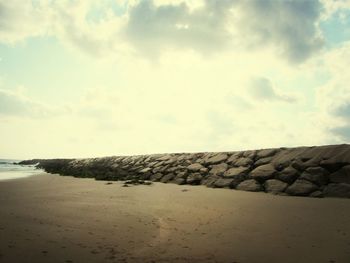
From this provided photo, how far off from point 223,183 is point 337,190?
120 inches

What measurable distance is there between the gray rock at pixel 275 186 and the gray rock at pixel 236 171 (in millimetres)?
1050

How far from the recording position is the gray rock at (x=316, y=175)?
6.90 m

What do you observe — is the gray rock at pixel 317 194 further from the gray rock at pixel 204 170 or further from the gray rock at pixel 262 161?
the gray rock at pixel 204 170

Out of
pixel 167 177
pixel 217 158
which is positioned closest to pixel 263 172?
pixel 217 158

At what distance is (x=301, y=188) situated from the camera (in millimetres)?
6926

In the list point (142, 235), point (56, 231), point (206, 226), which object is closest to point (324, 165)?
point (206, 226)

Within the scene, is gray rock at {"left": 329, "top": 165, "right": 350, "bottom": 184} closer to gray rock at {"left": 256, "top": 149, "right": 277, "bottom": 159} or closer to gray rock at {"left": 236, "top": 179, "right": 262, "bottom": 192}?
gray rock at {"left": 236, "top": 179, "right": 262, "bottom": 192}

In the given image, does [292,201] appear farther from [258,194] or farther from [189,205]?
[189,205]

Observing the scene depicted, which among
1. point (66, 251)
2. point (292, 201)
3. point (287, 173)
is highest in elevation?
point (287, 173)

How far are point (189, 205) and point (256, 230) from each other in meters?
2.06

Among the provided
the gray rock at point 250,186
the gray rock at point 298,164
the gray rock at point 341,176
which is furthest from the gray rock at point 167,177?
the gray rock at point 341,176

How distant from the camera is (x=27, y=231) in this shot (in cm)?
423

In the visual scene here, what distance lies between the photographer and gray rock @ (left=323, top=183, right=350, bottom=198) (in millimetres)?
6312

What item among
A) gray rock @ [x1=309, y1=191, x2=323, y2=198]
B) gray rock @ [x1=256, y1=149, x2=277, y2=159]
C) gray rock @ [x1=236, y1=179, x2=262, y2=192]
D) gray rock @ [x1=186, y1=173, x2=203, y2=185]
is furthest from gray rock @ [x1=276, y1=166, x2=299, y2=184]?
gray rock @ [x1=186, y1=173, x2=203, y2=185]
